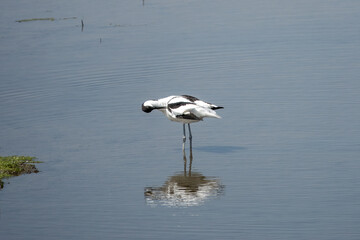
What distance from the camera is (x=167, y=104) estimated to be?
14883 millimetres

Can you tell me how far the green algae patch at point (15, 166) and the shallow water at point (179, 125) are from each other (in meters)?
0.21

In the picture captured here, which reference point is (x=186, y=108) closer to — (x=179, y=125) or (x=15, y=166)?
(x=179, y=125)

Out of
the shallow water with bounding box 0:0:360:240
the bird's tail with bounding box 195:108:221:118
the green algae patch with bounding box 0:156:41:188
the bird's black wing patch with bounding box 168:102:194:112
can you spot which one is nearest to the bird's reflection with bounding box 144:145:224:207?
the shallow water with bounding box 0:0:360:240

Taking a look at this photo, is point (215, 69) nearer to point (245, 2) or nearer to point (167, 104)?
point (167, 104)

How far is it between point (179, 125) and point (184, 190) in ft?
12.7

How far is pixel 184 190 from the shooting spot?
41.5 feet

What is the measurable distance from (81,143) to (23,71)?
6254 millimetres

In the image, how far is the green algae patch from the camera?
1357cm

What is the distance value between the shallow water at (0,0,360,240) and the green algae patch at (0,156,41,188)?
0.69ft

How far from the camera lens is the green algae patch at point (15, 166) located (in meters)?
13.6

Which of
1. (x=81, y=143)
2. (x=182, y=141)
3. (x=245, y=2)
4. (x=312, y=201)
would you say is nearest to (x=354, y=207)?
(x=312, y=201)

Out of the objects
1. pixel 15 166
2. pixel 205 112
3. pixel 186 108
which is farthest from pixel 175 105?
pixel 15 166

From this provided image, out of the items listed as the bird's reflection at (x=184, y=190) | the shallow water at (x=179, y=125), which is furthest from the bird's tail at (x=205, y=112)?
the bird's reflection at (x=184, y=190)

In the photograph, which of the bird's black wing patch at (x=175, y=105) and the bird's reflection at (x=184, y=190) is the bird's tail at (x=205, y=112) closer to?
the bird's black wing patch at (x=175, y=105)
